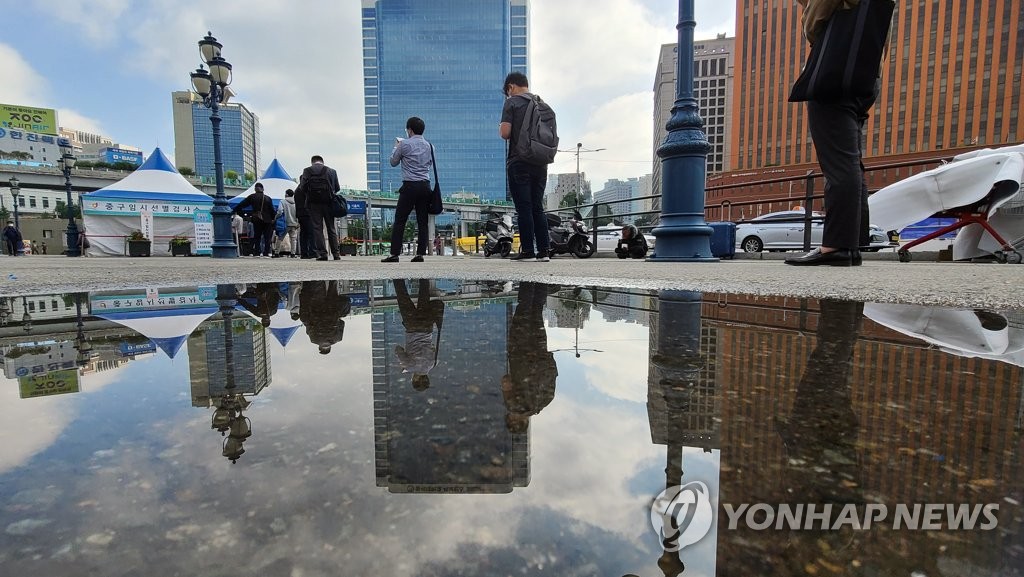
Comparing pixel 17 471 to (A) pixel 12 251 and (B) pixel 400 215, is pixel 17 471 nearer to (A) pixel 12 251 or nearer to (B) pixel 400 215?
(B) pixel 400 215

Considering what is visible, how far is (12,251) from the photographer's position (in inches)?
777

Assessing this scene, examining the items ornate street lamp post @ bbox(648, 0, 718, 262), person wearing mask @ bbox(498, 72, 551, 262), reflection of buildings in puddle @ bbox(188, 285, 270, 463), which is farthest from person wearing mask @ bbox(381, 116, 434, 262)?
reflection of buildings in puddle @ bbox(188, 285, 270, 463)

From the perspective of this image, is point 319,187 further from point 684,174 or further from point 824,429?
point 824,429

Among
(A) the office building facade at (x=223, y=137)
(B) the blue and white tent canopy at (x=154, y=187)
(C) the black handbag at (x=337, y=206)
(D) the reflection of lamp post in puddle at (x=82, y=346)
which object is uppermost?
(A) the office building facade at (x=223, y=137)

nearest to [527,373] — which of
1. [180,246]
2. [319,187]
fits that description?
[319,187]

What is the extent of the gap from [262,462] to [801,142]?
73.3 m

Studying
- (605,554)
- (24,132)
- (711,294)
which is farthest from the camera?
(24,132)

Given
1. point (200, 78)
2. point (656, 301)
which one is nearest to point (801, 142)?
point (200, 78)

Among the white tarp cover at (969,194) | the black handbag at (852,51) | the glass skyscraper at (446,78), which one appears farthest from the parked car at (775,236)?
the glass skyscraper at (446,78)

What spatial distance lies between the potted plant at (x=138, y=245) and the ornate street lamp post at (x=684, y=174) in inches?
702

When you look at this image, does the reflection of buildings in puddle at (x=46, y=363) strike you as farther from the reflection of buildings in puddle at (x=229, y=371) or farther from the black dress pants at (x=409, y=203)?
the black dress pants at (x=409, y=203)

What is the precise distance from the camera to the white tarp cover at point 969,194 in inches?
171

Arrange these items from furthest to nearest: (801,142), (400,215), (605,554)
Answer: (801,142) < (400,215) < (605,554)

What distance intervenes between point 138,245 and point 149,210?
2.09m
